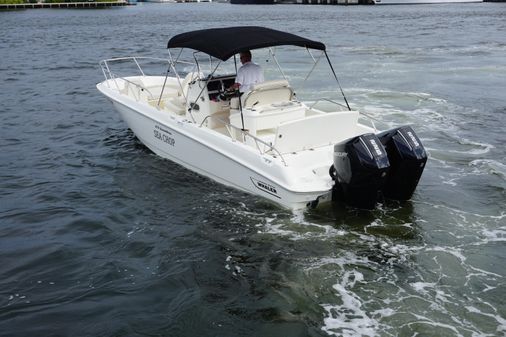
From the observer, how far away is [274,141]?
7832 millimetres

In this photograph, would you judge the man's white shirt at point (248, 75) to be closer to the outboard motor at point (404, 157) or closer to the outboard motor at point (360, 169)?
the outboard motor at point (360, 169)

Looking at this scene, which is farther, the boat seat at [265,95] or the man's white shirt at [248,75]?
the man's white shirt at [248,75]

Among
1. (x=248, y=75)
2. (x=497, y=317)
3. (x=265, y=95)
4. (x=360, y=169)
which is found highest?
(x=248, y=75)

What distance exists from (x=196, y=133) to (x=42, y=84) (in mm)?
12172

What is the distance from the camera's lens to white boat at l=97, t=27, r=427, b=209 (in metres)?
7.03

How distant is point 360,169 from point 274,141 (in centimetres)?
162

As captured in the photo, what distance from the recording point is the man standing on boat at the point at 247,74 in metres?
8.59

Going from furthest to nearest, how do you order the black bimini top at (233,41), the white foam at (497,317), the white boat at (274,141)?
the black bimini top at (233,41) < the white boat at (274,141) < the white foam at (497,317)

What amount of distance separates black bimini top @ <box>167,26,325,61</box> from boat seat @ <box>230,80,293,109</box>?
65cm

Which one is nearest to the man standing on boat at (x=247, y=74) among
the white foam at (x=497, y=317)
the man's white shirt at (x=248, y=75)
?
the man's white shirt at (x=248, y=75)

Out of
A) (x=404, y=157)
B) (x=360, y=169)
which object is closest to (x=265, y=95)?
(x=360, y=169)

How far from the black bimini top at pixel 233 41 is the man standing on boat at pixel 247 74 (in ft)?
1.22

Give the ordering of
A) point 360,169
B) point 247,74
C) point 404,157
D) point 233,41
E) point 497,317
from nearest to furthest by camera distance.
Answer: point 497,317
point 360,169
point 404,157
point 233,41
point 247,74

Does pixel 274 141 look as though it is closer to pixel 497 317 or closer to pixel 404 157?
pixel 404 157
